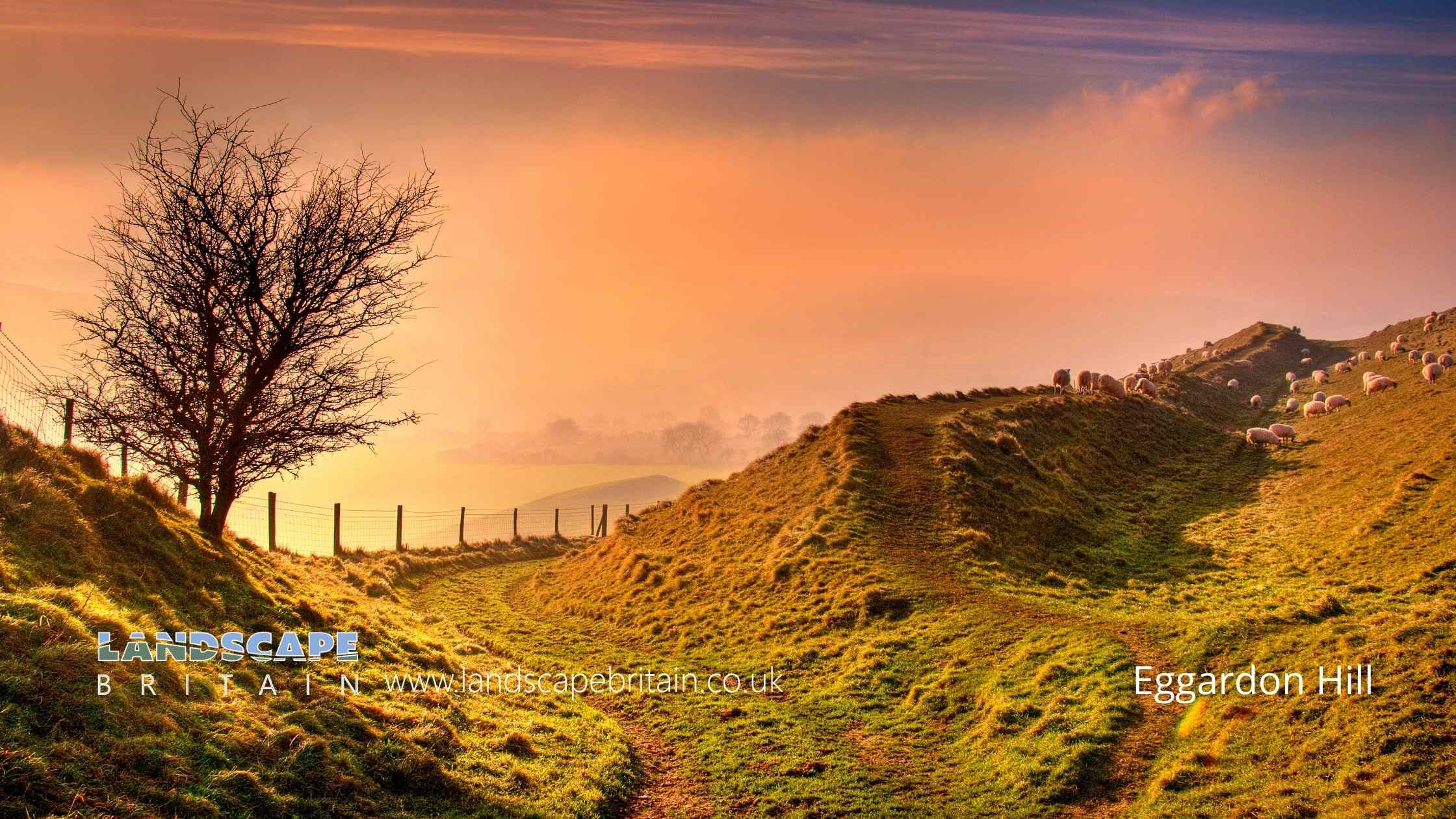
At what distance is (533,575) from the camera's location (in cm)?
3825

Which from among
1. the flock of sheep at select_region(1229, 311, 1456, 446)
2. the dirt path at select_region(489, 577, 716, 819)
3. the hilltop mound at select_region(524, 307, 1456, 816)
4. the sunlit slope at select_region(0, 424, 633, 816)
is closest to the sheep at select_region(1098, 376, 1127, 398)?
the hilltop mound at select_region(524, 307, 1456, 816)

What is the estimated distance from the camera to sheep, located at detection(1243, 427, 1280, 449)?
4359 centimetres

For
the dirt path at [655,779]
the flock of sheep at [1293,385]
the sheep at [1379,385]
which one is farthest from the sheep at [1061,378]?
the dirt path at [655,779]

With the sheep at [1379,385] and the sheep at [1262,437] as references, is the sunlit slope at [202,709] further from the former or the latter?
the sheep at [1379,385]

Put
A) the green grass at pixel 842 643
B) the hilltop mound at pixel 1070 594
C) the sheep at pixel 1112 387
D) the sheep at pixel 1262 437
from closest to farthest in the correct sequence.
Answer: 1. the green grass at pixel 842 643
2. the hilltop mound at pixel 1070 594
3. the sheep at pixel 1262 437
4. the sheep at pixel 1112 387

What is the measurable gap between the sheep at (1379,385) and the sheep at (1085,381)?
61.0 ft

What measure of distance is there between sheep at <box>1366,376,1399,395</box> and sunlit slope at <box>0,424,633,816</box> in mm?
58957

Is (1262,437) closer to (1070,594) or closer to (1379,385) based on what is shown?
(1379,385)

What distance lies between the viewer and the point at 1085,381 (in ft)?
172

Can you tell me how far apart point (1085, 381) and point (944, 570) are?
34680 mm

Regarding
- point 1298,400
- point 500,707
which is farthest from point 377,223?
point 1298,400

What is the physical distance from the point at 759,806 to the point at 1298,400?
69.2m

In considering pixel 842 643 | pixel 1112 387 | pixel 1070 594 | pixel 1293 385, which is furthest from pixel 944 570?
pixel 1293 385

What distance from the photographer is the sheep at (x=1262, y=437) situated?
143 ft
